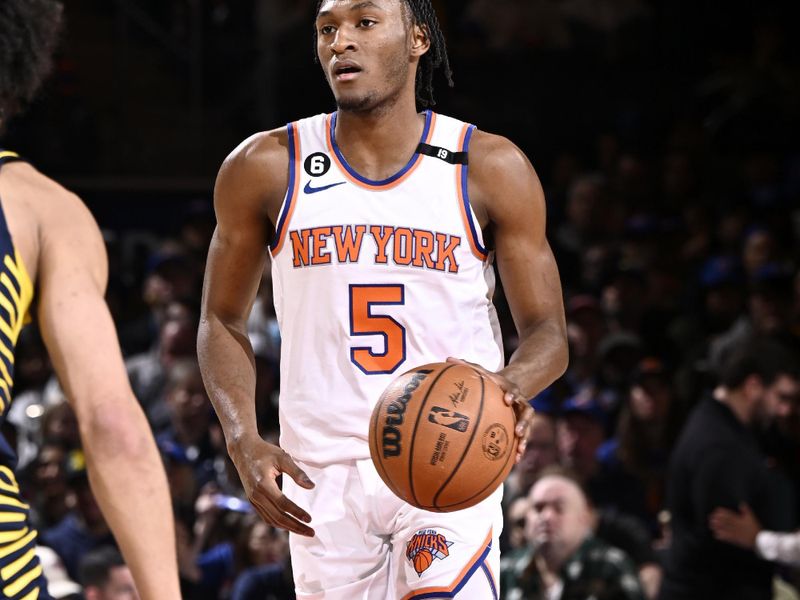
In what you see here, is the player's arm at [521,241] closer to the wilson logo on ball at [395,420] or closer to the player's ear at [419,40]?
the player's ear at [419,40]

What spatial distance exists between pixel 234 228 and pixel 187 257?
6.12 m

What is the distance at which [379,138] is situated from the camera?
147 inches

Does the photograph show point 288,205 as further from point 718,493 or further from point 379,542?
point 718,493

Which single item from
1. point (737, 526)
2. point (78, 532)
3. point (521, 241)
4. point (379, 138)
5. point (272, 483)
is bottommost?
point (78, 532)

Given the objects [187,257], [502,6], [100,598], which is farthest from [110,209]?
[100,598]

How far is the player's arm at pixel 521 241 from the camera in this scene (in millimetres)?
3605

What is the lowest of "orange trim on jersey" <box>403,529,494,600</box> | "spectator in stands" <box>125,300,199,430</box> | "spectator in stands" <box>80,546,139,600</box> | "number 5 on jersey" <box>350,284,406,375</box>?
"spectator in stands" <box>80,546,139,600</box>

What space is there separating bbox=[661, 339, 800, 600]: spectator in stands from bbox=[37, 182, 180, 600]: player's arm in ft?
13.3

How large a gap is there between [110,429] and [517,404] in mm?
1258

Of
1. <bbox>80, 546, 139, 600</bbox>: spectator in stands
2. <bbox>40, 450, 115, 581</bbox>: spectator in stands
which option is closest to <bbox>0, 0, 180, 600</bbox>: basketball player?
<bbox>80, 546, 139, 600</bbox>: spectator in stands

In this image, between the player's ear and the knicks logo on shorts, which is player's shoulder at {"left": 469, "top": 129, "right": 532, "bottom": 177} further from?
the knicks logo on shorts

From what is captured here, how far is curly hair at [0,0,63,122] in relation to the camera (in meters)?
2.40

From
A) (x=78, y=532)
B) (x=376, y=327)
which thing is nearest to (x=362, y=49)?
(x=376, y=327)

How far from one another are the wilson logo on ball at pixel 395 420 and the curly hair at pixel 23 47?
1121 millimetres
